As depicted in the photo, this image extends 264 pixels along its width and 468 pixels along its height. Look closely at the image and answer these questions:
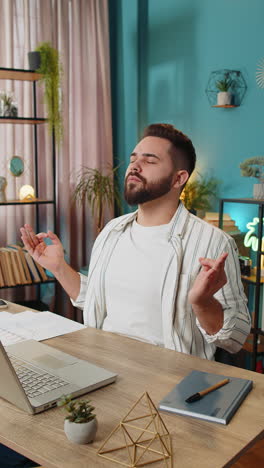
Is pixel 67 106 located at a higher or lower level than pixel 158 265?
higher

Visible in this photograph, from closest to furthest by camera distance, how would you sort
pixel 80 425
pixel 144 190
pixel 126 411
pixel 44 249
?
pixel 80 425 < pixel 126 411 < pixel 144 190 < pixel 44 249

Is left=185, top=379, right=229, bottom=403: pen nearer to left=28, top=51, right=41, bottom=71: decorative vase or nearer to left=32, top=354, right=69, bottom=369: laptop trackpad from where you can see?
left=32, top=354, right=69, bottom=369: laptop trackpad

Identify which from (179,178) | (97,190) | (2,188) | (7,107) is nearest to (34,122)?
(7,107)

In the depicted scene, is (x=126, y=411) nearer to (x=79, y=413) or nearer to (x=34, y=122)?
(x=79, y=413)

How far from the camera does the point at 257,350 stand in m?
3.17

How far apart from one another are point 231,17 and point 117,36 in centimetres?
128

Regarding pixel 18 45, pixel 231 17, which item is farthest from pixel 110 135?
pixel 231 17

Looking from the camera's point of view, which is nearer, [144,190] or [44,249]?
[144,190]

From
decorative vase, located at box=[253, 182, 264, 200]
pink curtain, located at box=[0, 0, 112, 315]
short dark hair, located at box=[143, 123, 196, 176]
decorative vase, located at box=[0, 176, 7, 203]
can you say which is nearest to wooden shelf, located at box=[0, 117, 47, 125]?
pink curtain, located at box=[0, 0, 112, 315]

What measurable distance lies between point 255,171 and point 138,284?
162 centimetres

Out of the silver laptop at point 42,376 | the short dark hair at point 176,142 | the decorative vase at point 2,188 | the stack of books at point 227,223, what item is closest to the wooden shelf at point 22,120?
the decorative vase at point 2,188

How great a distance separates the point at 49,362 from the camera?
4.75 feet

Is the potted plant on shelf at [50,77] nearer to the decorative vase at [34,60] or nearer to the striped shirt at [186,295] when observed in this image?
the decorative vase at [34,60]

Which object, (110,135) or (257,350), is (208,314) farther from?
(110,135)
